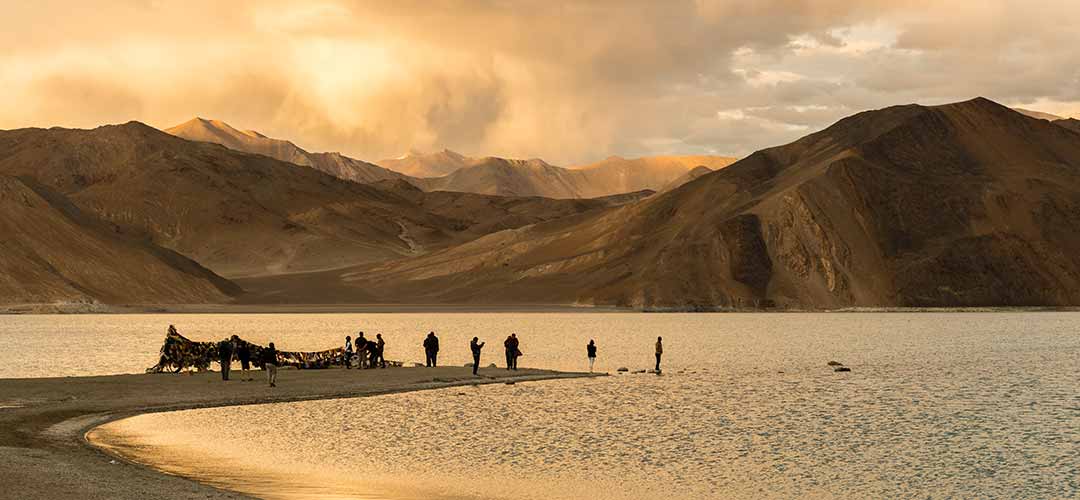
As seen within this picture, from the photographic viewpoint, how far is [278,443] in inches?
1318

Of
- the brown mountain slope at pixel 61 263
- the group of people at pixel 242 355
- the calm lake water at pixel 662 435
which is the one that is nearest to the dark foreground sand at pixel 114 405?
the group of people at pixel 242 355

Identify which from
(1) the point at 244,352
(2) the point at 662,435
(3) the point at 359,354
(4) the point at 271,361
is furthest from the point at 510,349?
(2) the point at 662,435

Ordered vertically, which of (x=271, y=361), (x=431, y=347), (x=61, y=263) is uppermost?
(x=61, y=263)

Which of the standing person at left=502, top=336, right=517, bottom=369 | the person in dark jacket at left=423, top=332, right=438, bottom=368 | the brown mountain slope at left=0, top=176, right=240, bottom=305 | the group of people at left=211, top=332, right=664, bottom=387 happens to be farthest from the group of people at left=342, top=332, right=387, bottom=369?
the brown mountain slope at left=0, top=176, right=240, bottom=305

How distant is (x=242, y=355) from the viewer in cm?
5209

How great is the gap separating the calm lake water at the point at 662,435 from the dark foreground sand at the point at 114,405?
1.36 meters

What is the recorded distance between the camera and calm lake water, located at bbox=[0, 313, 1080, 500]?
2770 cm

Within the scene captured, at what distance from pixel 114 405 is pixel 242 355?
39.9 ft

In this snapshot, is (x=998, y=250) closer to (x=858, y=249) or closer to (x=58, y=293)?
(x=858, y=249)

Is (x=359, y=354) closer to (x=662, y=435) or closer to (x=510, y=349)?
(x=510, y=349)

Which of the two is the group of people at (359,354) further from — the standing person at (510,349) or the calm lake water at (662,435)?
the calm lake water at (662,435)

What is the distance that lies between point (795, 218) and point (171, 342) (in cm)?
15456

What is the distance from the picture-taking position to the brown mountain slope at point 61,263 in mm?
168875

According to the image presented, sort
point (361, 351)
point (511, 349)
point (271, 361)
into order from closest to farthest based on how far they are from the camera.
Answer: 1. point (271, 361)
2. point (511, 349)
3. point (361, 351)
